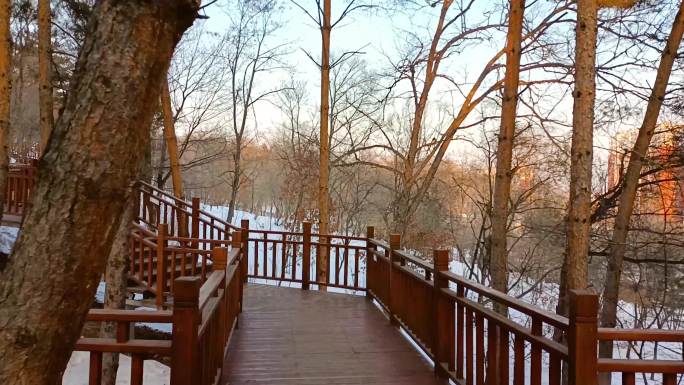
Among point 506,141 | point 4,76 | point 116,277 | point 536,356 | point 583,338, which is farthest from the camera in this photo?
point 506,141

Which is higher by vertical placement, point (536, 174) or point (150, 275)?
point (536, 174)

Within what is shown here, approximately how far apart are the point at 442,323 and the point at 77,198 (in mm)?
3021

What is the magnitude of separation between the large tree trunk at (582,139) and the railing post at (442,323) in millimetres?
2640

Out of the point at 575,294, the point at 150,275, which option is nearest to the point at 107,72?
the point at 575,294

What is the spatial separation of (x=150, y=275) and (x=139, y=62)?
588 centimetres

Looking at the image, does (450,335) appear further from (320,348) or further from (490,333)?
(320,348)

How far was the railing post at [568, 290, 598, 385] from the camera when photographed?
1.94 metres

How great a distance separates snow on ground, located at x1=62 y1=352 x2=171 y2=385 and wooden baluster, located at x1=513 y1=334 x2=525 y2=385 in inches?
197

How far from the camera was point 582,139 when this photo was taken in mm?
5281

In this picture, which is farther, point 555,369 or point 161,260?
point 161,260

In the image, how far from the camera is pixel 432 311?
12.6ft

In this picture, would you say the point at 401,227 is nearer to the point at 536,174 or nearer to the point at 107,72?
the point at 536,174

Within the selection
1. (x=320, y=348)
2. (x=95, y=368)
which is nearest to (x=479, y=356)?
(x=320, y=348)

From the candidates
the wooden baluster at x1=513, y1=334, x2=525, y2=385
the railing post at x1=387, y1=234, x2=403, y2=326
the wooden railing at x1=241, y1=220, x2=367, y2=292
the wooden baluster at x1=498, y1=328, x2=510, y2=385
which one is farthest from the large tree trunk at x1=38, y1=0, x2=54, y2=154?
the wooden baluster at x1=513, y1=334, x2=525, y2=385
